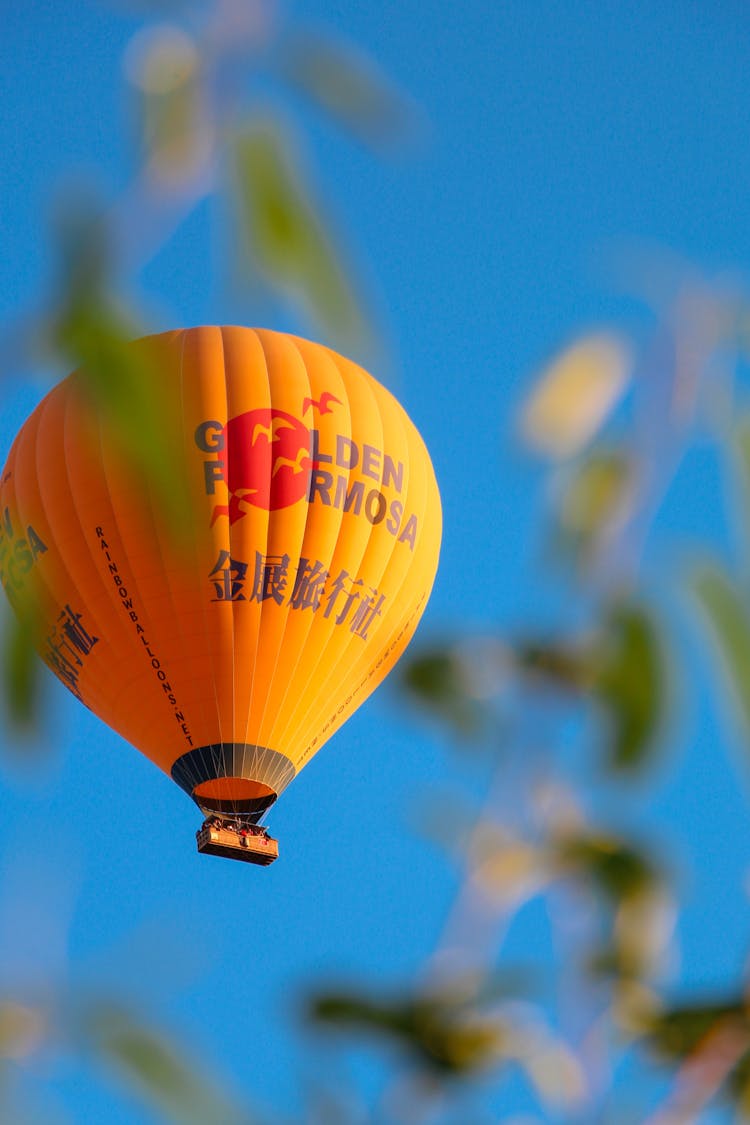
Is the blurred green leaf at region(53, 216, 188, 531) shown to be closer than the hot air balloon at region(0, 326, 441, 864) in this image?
Yes

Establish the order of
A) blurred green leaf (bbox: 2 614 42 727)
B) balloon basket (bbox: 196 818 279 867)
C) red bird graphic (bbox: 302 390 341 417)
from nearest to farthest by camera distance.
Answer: blurred green leaf (bbox: 2 614 42 727) < red bird graphic (bbox: 302 390 341 417) < balloon basket (bbox: 196 818 279 867)

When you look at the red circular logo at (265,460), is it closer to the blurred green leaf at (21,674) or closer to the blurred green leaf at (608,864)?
the blurred green leaf at (21,674)

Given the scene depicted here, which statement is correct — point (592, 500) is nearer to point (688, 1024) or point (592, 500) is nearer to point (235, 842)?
point (688, 1024)

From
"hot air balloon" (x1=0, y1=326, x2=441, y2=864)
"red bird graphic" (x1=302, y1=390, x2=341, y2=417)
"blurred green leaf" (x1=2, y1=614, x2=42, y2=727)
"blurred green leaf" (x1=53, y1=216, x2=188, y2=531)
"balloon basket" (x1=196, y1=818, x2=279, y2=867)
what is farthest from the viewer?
"balloon basket" (x1=196, y1=818, x2=279, y2=867)

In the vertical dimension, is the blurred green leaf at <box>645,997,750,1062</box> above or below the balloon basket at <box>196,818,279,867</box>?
below

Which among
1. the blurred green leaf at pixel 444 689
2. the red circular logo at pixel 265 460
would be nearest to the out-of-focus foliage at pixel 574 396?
the blurred green leaf at pixel 444 689

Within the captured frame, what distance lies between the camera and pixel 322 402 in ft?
59.7

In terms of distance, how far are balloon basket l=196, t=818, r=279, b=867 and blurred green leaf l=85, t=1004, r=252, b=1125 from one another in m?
17.2

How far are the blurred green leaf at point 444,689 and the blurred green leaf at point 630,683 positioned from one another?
16 centimetres

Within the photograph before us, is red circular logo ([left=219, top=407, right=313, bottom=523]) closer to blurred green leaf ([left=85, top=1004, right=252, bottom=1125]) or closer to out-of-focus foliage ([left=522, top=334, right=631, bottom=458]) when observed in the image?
out-of-focus foliage ([left=522, top=334, right=631, bottom=458])

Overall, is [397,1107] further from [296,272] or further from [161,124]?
[161,124]

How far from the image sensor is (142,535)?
16.9 m

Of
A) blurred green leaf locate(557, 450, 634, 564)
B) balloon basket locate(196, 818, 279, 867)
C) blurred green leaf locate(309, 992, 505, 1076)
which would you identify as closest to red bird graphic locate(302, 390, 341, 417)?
balloon basket locate(196, 818, 279, 867)

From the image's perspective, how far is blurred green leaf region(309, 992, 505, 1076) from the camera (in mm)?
1774
